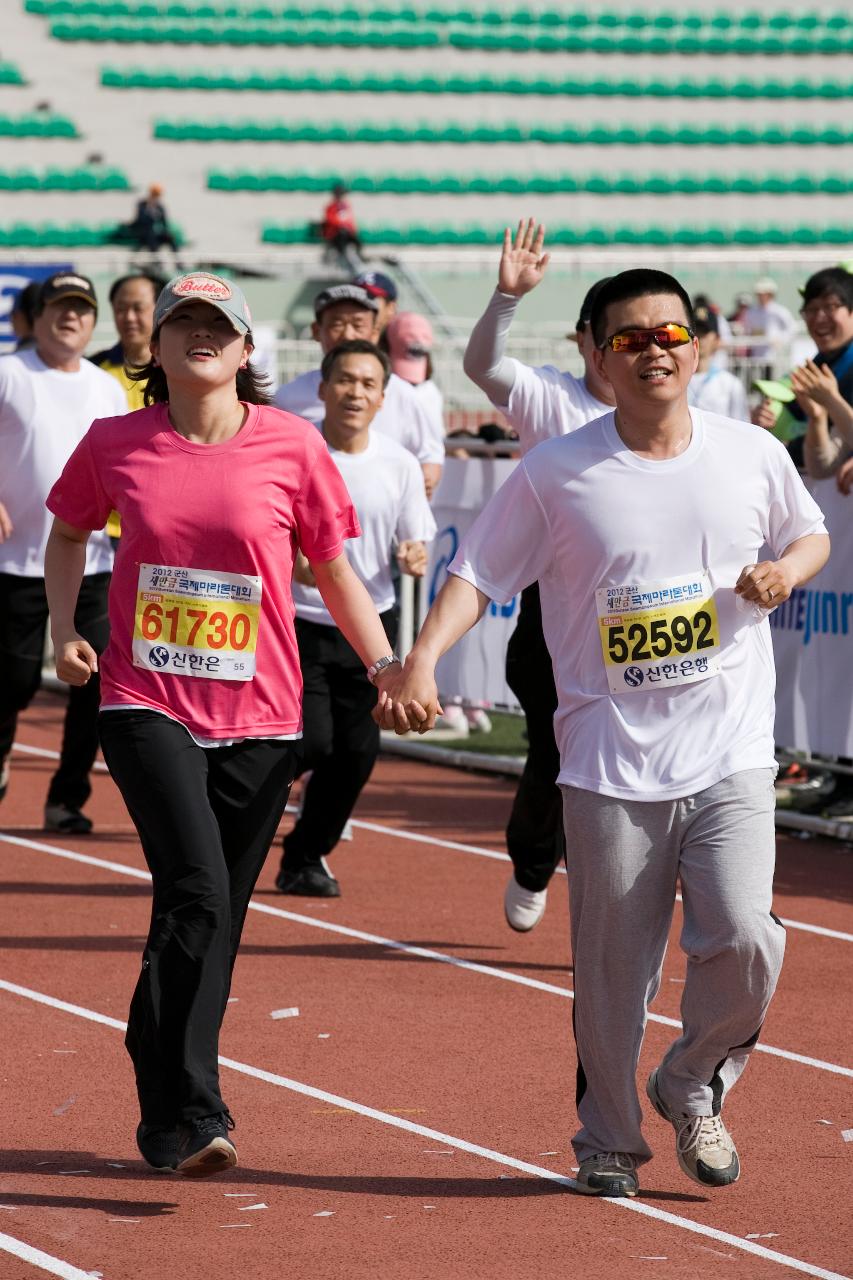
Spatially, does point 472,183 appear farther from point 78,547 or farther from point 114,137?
point 78,547

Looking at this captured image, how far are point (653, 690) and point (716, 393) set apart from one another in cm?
758

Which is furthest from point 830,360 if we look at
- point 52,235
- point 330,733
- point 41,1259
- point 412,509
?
point 52,235

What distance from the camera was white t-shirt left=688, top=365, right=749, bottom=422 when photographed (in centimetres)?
1170

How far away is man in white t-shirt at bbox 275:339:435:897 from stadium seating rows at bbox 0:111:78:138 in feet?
74.2

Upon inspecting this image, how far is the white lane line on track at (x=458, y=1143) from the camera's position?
429 centimetres

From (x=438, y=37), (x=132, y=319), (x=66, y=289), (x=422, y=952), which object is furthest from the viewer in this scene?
(x=438, y=37)

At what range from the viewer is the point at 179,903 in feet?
15.1

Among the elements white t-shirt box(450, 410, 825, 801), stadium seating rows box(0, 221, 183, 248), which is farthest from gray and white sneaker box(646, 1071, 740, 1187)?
stadium seating rows box(0, 221, 183, 248)

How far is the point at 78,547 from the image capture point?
16.6ft

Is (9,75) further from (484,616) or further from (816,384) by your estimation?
(816,384)

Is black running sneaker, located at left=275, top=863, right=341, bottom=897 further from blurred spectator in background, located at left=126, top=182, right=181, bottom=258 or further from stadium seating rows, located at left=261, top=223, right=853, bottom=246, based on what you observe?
stadium seating rows, located at left=261, top=223, right=853, bottom=246

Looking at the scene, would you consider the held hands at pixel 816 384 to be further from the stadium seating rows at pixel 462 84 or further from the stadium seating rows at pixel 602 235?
the stadium seating rows at pixel 462 84

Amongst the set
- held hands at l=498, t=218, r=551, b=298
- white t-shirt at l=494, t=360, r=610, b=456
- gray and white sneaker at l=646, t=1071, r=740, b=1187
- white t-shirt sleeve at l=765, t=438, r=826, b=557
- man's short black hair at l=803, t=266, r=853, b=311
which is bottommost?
gray and white sneaker at l=646, t=1071, r=740, b=1187

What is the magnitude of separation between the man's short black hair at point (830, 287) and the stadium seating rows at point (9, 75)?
22920 millimetres
